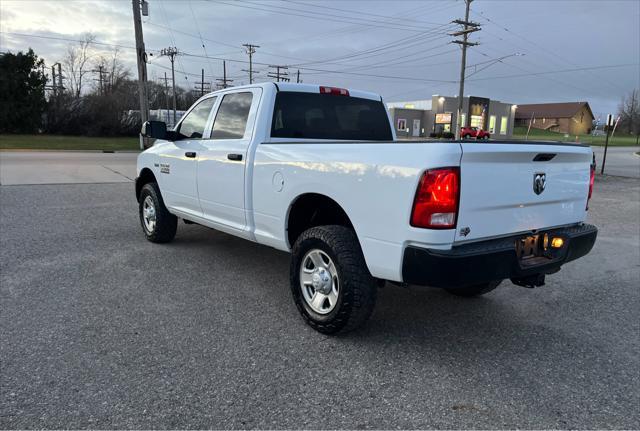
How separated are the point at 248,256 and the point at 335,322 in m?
2.54

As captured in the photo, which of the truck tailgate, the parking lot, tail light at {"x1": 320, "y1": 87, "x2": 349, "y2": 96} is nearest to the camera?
the parking lot

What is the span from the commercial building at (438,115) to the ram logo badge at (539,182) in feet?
207

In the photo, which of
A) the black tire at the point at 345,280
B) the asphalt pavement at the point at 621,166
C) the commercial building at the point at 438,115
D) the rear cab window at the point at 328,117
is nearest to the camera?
the black tire at the point at 345,280

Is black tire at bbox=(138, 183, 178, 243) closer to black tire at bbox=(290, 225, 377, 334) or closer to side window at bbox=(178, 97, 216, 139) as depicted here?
side window at bbox=(178, 97, 216, 139)

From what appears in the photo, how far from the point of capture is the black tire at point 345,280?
3.33 metres

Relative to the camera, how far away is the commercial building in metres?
66.5

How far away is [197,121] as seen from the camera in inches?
216

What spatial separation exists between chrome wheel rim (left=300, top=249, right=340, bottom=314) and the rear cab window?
4.43 feet

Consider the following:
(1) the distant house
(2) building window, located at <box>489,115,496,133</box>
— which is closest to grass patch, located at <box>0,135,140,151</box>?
(2) building window, located at <box>489,115,496,133</box>

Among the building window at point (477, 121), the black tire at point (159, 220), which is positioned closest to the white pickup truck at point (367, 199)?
→ the black tire at point (159, 220)

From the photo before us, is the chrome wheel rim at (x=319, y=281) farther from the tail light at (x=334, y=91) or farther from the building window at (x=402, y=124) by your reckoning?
the building window at (x=402, y=124)

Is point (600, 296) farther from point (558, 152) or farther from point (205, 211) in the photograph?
point (205, 211)

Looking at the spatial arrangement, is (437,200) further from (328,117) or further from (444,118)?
(444,118)

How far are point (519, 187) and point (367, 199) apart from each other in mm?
1023
